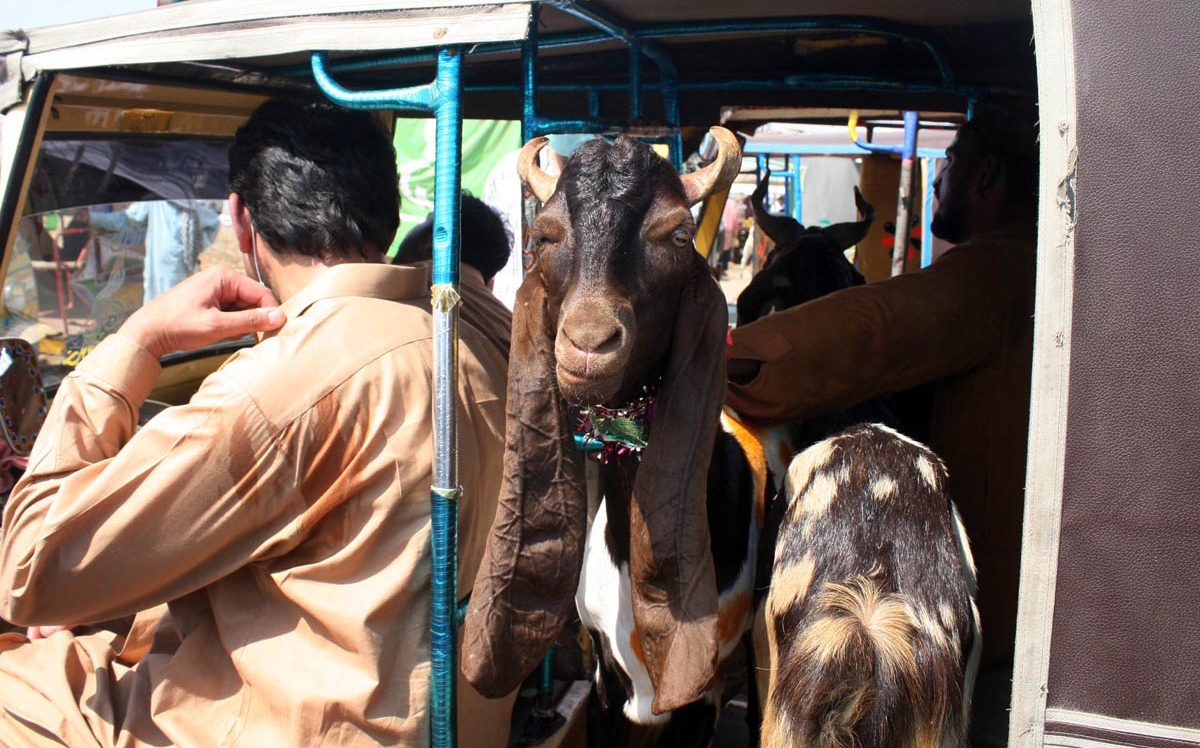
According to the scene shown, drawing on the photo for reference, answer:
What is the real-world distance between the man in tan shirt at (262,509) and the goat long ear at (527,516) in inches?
7.6

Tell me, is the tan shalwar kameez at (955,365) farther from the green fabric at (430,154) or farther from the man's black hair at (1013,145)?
the green fabric at (430,154)

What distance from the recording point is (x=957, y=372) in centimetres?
280

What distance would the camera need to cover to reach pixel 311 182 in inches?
89.7

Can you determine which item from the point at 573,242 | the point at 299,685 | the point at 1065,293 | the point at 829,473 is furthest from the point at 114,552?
the point at 1065,293

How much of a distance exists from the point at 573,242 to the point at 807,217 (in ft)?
35.0

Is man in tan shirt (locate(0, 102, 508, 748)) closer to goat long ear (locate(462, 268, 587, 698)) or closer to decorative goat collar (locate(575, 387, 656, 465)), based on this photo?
goat long ear (locate(462, 268, 587, 698))

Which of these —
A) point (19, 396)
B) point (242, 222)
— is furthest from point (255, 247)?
point (19, 396)

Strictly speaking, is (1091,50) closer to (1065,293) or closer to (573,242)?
(1065,293)

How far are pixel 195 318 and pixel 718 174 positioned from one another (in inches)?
50.0

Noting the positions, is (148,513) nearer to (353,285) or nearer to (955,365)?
(353,285)

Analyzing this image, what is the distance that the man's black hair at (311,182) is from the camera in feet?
7.46

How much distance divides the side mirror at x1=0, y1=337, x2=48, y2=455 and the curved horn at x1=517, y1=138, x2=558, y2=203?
207 centimetres

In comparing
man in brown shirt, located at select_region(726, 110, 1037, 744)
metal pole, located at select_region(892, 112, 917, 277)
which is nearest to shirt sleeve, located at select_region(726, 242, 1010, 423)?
man in brown shirt, located at select_region(726, 110, 1037, 744)

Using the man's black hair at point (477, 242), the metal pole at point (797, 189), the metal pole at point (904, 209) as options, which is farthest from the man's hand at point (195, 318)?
the metal pole at point (797, 189)
